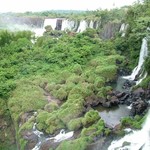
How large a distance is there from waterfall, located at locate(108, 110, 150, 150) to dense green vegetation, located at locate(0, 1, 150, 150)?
65 cm

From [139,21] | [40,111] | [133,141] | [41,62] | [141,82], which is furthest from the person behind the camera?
[41,62]

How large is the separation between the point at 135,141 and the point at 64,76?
13.4 metres

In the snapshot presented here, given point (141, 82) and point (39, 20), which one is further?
point (39, 20)

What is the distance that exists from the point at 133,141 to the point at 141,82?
31.3ft

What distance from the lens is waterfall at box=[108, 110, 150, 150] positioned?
19.3 meters

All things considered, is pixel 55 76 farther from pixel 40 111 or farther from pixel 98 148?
pixel 98 148

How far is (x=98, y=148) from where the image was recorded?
20094mm

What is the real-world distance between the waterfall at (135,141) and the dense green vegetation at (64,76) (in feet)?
2.13

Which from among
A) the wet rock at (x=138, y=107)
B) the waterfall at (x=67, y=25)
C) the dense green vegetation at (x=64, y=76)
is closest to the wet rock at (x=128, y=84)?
the dense green vegetation at (x=64, y=76)

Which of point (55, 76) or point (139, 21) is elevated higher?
point (139, 21)

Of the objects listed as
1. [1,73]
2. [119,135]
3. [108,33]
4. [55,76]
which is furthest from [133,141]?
[108,33]

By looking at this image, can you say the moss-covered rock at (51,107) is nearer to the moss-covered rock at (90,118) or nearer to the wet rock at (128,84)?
the moss-covered rock at (90,118)

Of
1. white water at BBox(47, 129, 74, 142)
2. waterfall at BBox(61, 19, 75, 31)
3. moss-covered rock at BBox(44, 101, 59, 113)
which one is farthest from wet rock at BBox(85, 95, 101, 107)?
waterfall at BBox(61, 19, 75, 31)

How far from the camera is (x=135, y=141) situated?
19875 mm
